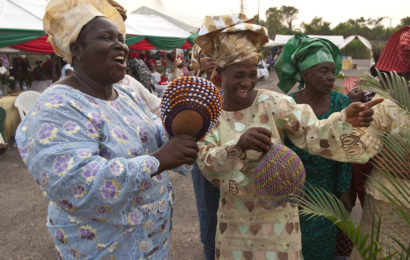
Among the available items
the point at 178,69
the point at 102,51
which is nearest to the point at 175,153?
the point at 102,51

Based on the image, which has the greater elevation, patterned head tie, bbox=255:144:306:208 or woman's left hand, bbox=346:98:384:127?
woman's left hand, bbox=346:98:384:127

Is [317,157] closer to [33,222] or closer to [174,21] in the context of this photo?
[33,222]

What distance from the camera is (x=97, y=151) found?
1.35 m

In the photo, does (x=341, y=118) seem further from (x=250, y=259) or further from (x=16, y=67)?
(x=16, y=67)

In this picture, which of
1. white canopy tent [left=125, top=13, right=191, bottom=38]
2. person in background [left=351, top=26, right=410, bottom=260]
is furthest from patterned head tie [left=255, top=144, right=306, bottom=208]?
white canopy tent [left=125, top=13, right=191, bottom=38]

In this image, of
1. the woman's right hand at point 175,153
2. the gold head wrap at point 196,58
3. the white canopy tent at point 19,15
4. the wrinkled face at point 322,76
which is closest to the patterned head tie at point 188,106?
the woman's right hand at point 175,153

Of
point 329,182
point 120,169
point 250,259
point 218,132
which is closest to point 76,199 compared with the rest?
point 120,169

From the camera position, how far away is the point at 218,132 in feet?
6.52

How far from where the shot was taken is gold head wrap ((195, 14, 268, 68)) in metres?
1.94

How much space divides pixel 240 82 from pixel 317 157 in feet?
2.86

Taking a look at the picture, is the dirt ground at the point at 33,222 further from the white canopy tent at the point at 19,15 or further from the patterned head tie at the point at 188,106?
the white canopy tent at the point at 19,15

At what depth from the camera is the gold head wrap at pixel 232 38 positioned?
1938 mm

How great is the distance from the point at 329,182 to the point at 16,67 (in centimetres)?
1337

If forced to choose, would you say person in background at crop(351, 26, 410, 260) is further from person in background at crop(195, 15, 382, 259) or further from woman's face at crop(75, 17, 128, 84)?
woman's face at crop(75, 17, 128, 84)
